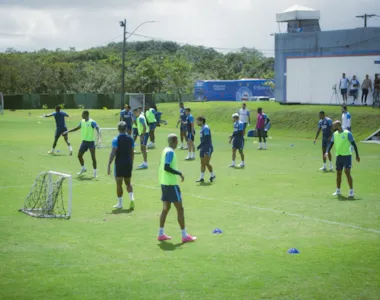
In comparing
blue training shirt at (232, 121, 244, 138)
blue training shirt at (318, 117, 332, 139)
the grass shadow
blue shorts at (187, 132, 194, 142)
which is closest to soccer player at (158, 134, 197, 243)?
the grass shadow

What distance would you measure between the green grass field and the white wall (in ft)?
95.0

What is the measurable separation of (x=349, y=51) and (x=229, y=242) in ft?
142

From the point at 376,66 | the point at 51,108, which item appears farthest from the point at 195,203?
the point at 51,108

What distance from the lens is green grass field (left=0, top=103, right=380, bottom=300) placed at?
10320 mm

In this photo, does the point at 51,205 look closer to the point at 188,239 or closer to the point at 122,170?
the point at 122,170

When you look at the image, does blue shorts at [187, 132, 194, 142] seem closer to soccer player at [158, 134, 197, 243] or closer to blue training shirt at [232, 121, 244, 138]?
blue training shirt at [232, 121, 244, 138]

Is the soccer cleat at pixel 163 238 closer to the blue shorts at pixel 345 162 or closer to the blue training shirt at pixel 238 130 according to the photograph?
the blue shorts at pixel 345 162

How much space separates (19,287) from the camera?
1029cm

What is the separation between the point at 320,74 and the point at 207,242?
145 ft

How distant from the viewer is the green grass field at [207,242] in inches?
406

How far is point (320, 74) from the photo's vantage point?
2189 inches

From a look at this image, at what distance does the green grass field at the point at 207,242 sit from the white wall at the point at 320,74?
2894cm

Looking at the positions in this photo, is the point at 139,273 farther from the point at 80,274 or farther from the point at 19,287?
the point at 19,287

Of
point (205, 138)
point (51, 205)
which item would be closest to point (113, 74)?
point (205, 138)
